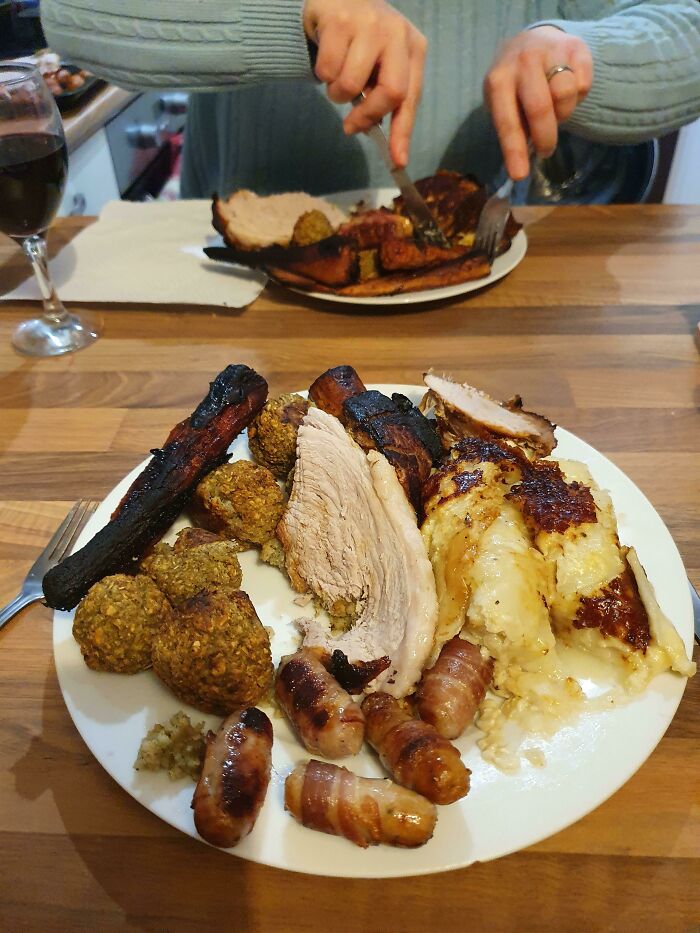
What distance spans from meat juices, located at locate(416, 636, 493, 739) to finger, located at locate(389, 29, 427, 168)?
5.58 feet

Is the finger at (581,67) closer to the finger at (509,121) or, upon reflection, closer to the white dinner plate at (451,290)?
the finger at (509,121)

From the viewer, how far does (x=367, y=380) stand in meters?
2.01

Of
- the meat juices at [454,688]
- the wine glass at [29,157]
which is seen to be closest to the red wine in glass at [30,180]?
the wine glass at [29,157]

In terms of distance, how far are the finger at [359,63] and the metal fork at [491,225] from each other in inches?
22.6

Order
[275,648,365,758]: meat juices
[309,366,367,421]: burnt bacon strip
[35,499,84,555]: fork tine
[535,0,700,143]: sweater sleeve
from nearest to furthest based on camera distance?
[275,648,365,758]: meat juices
[35,499,84,555]: fork tine
[309,366,367,421]: burnt bacon strip
[535,0,700,143]: sweater sleeve

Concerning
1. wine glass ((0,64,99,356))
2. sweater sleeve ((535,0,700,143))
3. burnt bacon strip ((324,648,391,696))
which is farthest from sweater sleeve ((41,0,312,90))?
burnt bacon strip ((324,648,391,696))

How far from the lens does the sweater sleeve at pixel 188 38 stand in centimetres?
231

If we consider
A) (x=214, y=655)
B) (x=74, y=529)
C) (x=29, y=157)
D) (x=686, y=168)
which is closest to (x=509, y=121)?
(x=29, y=157)

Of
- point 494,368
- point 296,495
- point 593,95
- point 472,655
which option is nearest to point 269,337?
point 494,368

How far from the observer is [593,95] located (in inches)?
96.6

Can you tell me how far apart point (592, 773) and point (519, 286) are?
5.80ft

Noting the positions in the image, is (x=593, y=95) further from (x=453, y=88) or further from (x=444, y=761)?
(x=444, y=761)

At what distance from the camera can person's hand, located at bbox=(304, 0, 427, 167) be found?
205 centimetres

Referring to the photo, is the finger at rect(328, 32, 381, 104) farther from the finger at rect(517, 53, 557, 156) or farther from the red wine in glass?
the red wine in glass
